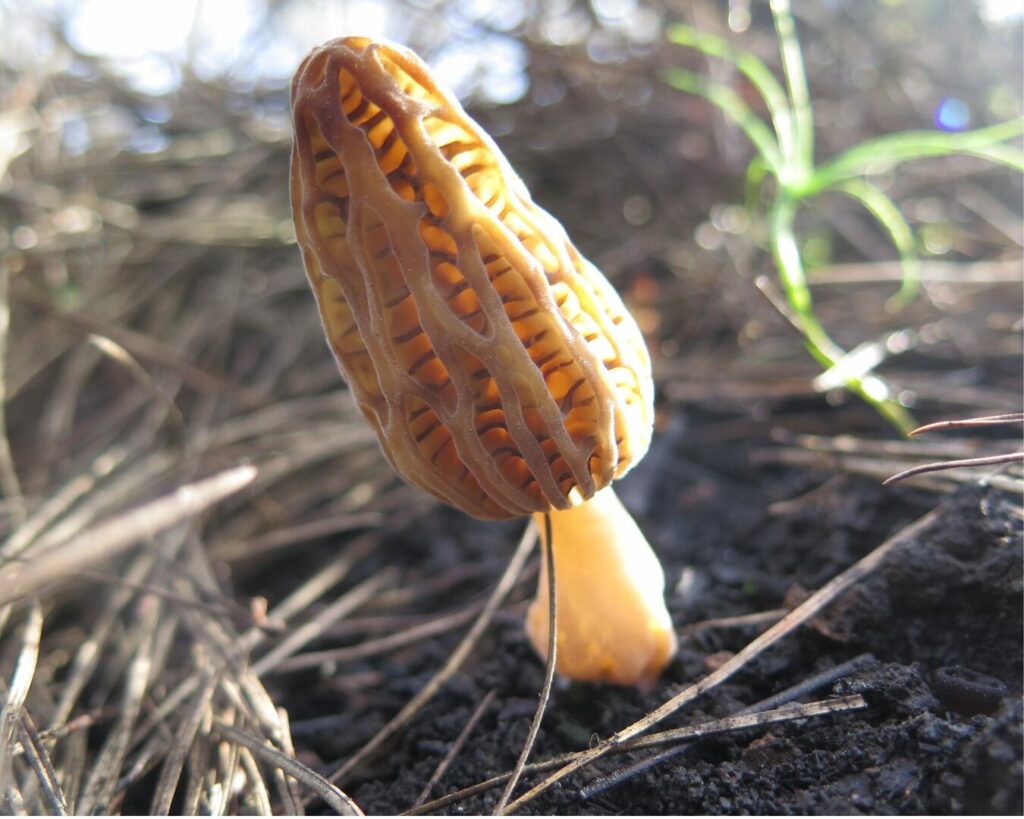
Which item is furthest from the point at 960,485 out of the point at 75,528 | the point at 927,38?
the point at 927,38

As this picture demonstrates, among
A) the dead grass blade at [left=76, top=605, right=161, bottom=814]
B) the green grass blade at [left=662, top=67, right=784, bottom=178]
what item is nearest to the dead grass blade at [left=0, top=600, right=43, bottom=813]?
the dead grass blade at [left=76, top=605, right=161, bottom=814]

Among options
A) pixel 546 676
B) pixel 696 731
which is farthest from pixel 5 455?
pixel 696 731

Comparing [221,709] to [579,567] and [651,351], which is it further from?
[651,351]

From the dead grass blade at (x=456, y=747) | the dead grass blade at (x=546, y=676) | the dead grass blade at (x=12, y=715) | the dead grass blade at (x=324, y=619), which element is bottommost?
the dead grass blade at (x=324, y=619)

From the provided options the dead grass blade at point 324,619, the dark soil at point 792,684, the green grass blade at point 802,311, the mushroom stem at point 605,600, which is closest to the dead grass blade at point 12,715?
the dead grass blade at point 324,619

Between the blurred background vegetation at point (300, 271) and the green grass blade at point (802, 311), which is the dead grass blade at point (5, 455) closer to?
the blurred background vegetation at point (300, 271)

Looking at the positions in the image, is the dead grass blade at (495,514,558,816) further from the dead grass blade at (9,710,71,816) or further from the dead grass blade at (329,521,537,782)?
the dead grass blade at (9,710,71,816)
